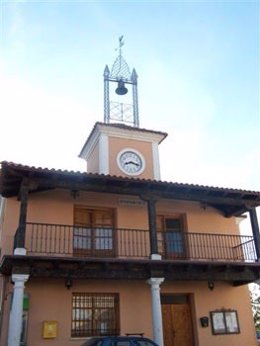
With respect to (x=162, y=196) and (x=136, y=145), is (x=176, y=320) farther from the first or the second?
(x=136, y=145)

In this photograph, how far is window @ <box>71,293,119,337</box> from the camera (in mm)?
12305

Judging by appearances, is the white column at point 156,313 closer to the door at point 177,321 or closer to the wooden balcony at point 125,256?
the wooden balcony at point 125,256

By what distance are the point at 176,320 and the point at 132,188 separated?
4841 mm

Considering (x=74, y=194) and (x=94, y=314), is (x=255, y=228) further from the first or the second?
(x=74, y=194)

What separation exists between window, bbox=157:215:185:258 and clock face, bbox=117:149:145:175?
7.63ft

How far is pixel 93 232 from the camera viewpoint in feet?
44.5

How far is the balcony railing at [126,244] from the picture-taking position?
12.7 metres

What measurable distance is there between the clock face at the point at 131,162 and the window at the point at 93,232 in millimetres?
2410

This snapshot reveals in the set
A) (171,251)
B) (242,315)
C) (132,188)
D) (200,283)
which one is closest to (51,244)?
(132,188)

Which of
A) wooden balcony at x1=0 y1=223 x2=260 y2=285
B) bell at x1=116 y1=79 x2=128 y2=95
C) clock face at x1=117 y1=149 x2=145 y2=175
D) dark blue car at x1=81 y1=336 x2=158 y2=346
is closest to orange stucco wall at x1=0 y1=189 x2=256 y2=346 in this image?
wooden balcony at x1=0 y1=223 x2=260 y2=285

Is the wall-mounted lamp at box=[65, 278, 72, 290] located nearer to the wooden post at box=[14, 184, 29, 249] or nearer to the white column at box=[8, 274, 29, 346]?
the white column at box=[8, 274, 29, 346]

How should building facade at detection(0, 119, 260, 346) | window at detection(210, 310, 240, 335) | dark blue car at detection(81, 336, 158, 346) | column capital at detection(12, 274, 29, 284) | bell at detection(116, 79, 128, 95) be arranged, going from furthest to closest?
1. bell at detection(116, 79, 128, 95)
2. window at detection(210, 310, 240, 335)
3. building facade at detection(0, 119, 260, 346)
4. column capital at detection(12, 274, 29, 284)
5. dark blue car at detection(81, 336, 158, 346)

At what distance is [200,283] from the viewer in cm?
1420

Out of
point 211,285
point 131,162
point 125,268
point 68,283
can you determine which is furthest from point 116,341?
point 131,162
